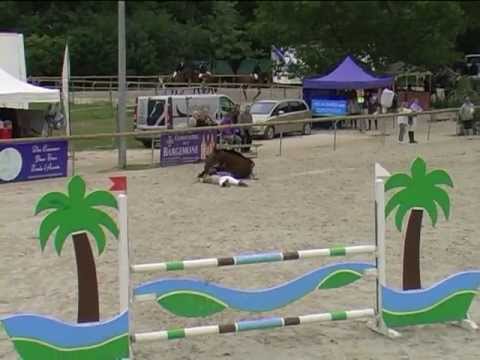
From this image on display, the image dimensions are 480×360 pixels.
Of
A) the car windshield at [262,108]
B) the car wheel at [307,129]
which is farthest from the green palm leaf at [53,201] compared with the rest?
the car windshield at [262,108]

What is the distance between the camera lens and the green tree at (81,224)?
5.01m

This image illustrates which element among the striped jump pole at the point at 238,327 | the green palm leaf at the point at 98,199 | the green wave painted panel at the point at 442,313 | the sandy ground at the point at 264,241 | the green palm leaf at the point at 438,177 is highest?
the green palm leaf at the point at 438,177

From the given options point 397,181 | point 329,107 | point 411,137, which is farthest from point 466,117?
point 397,181

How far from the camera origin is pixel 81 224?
5145 millimetres

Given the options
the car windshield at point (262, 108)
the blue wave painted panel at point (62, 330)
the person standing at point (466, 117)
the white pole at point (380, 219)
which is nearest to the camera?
the blue wave painted panel at point (62, 330)

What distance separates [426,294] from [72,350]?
2430 mm

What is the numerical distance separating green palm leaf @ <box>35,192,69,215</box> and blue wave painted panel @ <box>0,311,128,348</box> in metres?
0.62

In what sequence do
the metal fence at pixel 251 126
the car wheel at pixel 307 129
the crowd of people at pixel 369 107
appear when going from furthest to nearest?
1. the car wheel at pixel 307 129
2. the crowd of people at pixel 369 107
3. the metal fence at pixel 251 126

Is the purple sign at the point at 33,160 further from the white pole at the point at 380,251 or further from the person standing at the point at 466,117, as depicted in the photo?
the person standing at the point at 466,117

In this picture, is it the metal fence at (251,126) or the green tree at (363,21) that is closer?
the green tree at (363,21)

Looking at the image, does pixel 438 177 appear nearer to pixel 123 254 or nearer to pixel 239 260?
pixel 239 260

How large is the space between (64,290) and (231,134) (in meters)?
12.8

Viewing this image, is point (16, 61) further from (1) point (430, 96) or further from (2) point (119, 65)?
(1) point (430, 96)

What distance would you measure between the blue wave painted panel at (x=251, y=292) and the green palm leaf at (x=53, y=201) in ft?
2.37
